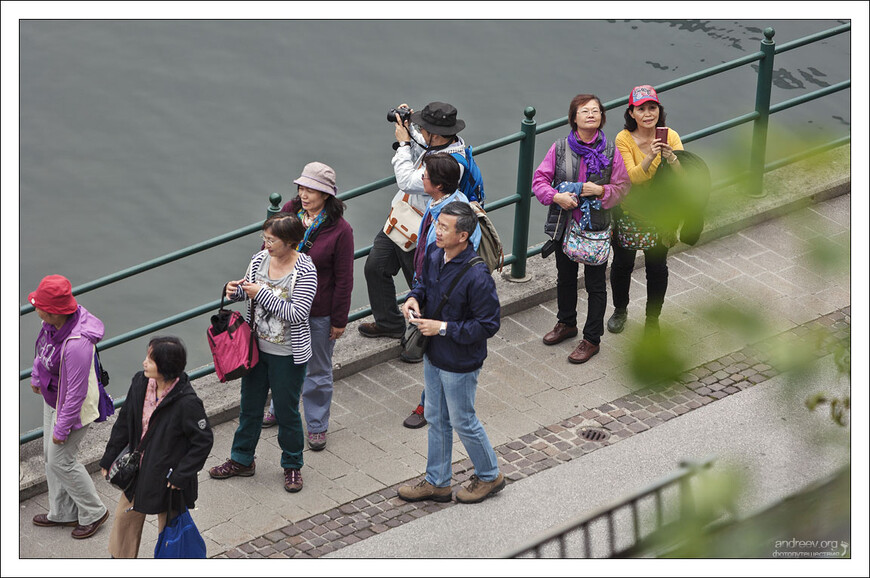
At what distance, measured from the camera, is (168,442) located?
664 cm

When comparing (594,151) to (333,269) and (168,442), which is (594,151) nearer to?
(333,269)

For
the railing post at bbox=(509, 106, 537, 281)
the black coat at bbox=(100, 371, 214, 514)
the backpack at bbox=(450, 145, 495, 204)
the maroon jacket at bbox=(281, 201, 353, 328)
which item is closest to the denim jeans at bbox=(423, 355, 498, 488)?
the maroon jacket at bbox=(281, 201, 353, 328)

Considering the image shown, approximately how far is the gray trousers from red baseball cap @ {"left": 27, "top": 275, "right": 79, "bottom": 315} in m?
0.69

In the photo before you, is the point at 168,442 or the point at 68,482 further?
the point at 68,482

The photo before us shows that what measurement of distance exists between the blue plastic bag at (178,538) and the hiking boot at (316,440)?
4.60 feet

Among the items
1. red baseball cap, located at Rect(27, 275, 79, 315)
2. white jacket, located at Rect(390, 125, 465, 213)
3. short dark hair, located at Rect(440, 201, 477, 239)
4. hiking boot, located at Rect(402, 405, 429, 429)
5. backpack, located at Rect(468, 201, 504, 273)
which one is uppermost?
white jacket, located at Rect(390, 125, 465, 213)

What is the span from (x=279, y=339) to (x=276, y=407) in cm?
45

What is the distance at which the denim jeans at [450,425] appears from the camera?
7328mm

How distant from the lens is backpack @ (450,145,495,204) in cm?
799

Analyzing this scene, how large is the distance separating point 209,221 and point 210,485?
5.38 m

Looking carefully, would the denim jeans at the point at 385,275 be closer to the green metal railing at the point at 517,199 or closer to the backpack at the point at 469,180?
the green metal railing at the point at 517,199

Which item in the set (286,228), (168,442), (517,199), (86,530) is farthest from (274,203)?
(86,530)

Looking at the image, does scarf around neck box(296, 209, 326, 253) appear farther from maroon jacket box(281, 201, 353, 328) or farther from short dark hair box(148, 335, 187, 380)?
short dark hair box(148, 335, 187, 380)

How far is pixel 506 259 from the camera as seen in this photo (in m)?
9.85
